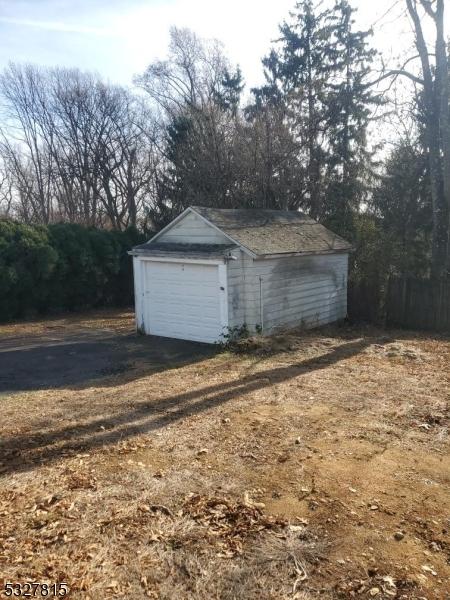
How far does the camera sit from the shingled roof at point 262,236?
39.9 ft

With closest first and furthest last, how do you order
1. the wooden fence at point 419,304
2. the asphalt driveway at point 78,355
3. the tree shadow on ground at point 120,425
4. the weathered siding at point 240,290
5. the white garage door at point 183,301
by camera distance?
the tree shadow on ground at point 120,425 → the asphalt driveway at point 78,355 → the weathered siding at point 240,290 → the white garage door at point 183,301 → the wooden fence at point 419,304

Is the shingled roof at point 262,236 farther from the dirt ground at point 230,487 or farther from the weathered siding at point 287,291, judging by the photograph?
the dirt ground at point 230,487

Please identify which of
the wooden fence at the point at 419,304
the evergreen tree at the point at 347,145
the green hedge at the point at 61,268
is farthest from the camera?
the evergreen tree at the point at 347,145

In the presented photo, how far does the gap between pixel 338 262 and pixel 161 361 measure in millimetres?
7256

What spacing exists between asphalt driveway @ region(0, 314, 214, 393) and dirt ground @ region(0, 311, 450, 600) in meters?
0.72

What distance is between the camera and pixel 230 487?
4.77 metres

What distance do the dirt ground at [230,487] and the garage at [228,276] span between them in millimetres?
3421

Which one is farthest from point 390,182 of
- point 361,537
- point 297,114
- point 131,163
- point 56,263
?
point 361,537

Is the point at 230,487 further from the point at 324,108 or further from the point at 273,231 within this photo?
the point at 324,108

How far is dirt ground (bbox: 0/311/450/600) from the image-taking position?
350cm

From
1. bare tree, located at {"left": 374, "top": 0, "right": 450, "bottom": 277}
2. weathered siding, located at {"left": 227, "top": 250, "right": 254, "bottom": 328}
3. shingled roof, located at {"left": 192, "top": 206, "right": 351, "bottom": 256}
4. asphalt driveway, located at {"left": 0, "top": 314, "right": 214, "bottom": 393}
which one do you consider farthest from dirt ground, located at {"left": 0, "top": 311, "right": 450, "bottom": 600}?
bare tree, located at {"left": 374, "top": 0, "right": 450, "bottom": 277}

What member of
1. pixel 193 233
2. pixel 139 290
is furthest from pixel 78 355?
pixel 193 233

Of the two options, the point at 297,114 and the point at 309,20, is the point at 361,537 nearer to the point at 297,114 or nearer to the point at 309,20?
the point at 297,114

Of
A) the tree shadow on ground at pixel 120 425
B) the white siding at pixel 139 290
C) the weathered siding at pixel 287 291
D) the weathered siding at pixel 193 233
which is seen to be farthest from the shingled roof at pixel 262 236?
the tree shadow on ground at pixel 120 425
